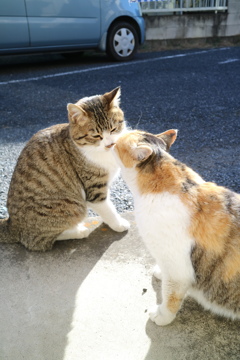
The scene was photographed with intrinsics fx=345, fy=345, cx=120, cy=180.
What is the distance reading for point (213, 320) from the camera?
1970 millimetres

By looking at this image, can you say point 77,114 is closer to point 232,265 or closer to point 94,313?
point 94,313

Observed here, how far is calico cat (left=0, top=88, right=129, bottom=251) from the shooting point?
2.55 metres

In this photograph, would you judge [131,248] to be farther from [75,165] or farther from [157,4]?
[157,4]

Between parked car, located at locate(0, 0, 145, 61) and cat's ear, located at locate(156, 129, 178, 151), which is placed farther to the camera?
parked car, located at locate(0, 0, 145, 61)

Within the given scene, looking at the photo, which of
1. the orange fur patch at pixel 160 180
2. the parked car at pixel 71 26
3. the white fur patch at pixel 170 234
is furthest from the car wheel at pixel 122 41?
the white fur patch at pixel 170 234

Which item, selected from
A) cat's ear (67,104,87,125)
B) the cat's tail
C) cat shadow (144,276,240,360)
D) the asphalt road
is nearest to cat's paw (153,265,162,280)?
cat shadow (144,276,240,360)

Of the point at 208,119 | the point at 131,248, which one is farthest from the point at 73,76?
the point at 131,248

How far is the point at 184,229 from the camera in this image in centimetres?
179

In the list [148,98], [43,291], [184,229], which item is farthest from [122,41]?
[184,229]

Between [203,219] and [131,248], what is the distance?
90 centimetres

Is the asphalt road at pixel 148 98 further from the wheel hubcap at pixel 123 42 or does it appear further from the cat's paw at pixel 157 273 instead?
the cat's paw at pixel 157 273

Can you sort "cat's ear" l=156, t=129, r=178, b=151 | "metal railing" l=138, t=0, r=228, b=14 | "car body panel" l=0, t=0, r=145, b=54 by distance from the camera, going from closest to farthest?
"cat's ear" l=156, t=129, r=178, b=151
"car body panel" l=0, t=0, r=145, b=54
"metal railing" l=138, t=0, r=228, b=14

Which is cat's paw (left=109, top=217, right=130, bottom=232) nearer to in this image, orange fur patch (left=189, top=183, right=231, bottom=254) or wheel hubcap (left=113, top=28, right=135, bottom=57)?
orange fur patch (left=189, top=183, right=231, bottom=254)

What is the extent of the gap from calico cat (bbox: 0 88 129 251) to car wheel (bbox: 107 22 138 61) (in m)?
6.12
